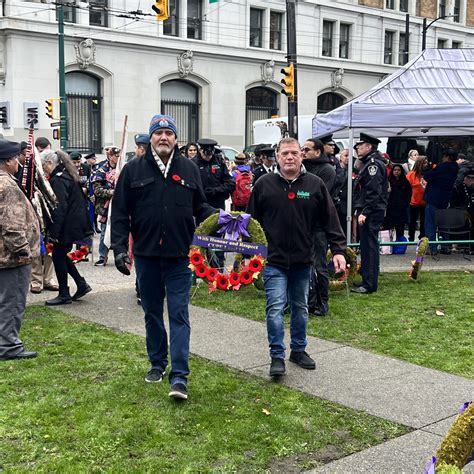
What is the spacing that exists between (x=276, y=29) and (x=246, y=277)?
30993 mm

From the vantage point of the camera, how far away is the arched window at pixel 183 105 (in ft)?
112

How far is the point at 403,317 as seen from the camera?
7.91 m

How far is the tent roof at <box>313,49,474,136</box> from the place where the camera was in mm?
10930

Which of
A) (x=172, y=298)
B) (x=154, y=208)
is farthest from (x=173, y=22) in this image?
(x=172, y=298)

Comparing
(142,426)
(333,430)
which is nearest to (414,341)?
(333,430)

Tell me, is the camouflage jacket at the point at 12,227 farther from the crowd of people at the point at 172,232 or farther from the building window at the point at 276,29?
the building window at the point at 276,29

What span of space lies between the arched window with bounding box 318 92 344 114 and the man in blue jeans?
34673 mm

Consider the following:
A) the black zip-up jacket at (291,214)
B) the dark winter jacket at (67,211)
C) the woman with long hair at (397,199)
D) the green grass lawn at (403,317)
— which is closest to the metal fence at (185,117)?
the woman with long hair at (397,199)

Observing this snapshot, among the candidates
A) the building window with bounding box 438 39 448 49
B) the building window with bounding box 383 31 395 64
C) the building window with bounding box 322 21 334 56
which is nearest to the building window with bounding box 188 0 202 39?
the building window with bounding box 322 21 334 56

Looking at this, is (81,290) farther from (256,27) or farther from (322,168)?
(256,27)

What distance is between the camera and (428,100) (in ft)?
37.4

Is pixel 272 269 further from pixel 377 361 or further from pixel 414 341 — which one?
pixel 414 341

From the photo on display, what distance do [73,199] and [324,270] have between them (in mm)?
3003

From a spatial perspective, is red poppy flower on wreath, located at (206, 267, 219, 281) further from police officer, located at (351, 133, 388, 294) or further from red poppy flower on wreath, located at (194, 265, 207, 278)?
police officer, located at (351, 133, 388, 294)
